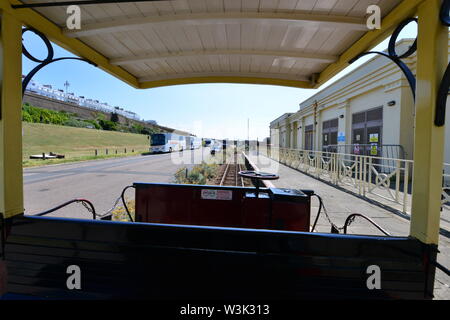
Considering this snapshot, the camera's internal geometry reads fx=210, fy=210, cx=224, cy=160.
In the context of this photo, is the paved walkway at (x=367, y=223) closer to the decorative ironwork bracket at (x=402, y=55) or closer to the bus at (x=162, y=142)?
the decorative ironwork bracket at (x=402, y=55)

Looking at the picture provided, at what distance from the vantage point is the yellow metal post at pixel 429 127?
1.35 meters

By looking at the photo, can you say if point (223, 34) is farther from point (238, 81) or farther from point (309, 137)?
point (309, 137)

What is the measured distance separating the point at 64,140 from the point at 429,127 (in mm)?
42274

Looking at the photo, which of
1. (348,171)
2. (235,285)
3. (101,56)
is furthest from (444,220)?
(101,56)

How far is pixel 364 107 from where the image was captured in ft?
39.3

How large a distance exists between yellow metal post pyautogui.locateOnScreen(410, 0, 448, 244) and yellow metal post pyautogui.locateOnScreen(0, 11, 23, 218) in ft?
9.80

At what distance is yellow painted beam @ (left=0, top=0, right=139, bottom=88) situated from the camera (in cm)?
169

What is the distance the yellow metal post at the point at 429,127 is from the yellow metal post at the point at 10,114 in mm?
2987

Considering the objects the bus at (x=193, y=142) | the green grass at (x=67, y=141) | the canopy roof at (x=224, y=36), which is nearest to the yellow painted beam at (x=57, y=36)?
the canopy roof at (x=224, y=36)

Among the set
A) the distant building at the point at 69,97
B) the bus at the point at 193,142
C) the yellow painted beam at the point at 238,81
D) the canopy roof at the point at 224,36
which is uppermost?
the distant building at the point at 69,97

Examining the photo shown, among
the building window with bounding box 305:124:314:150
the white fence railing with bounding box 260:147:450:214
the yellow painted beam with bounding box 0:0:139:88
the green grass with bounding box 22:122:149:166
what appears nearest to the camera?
the yellow painted beam with bounding box 0:0:139:88

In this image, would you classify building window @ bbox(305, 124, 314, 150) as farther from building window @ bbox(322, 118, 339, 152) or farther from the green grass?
the green grass

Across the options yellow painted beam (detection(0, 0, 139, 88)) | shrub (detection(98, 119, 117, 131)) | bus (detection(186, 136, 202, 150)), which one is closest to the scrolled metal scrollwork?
yellow painted beam (detection(0, 0, 139, 88))

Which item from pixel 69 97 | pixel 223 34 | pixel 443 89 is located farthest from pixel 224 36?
pixel 69 97
